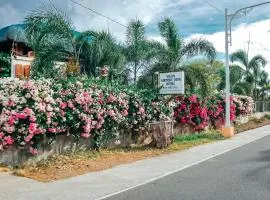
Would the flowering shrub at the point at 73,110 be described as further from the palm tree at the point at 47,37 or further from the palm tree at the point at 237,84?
the palm tree at the point at 237,84

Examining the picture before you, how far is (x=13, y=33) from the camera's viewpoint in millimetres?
19344

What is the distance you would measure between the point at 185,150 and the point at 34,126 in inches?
260

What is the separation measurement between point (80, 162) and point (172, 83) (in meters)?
7.55

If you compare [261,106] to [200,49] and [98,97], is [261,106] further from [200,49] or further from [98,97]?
[98,97]

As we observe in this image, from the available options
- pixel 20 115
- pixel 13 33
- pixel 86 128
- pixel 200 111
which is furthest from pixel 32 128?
pixel 200 111

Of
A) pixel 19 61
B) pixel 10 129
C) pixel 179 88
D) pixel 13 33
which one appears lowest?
pixel 10 129

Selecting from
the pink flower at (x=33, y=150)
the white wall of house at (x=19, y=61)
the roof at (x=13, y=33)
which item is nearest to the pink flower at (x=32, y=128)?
the pink flower at (x=33, y=150)

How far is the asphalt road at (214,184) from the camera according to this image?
8.41m

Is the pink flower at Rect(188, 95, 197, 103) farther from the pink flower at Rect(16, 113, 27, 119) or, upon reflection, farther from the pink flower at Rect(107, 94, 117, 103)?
the pink flower at Rect(16, 113, 27, 119)

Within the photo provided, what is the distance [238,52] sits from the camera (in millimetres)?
43531

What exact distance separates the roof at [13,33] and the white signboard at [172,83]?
643 centimetres

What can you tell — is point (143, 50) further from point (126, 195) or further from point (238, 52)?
point (238, 52)

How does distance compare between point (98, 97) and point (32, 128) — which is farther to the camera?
point (98, 97)

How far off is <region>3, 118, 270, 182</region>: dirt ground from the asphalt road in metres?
2.21
